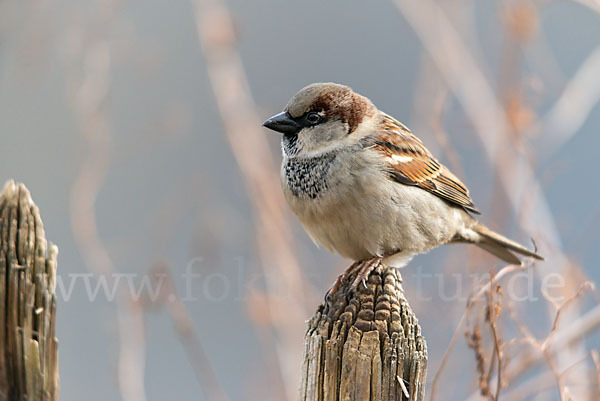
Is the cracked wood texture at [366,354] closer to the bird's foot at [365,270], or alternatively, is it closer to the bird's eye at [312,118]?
the bird's foot at [365,270]

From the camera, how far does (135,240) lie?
360cm

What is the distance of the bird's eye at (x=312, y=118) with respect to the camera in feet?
8.66

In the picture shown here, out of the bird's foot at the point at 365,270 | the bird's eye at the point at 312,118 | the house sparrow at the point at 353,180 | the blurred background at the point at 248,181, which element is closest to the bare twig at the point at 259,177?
the blurred background at the point at 248,181

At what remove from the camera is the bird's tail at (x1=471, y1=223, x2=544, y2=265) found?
3.14m

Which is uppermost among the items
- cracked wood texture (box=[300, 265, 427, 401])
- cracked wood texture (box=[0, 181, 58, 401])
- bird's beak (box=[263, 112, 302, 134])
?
bird's beak (box=[263, 112, 302, 134])

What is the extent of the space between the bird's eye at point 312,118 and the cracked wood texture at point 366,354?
1.29 m

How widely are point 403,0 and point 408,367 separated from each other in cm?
222

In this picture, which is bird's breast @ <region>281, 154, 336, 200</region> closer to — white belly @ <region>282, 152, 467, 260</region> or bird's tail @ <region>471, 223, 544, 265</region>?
white belly @ <region>282, 152, 467, 260</region>

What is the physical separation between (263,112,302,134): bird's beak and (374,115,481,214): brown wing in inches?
12.6

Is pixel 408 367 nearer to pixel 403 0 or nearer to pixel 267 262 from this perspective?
pixel 267 262

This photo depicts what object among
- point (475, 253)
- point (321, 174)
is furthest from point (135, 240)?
point (475, 253)

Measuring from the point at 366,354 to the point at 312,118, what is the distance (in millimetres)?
1457

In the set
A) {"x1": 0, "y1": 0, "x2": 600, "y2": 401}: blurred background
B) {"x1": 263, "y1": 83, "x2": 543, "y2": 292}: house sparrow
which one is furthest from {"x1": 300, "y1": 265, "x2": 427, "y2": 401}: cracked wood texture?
{"x1": 263, "y1": 83, "x2": 543, "y2": 292}: house sparrow

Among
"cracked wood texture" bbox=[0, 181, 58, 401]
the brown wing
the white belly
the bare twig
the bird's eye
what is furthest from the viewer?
the bare twig
